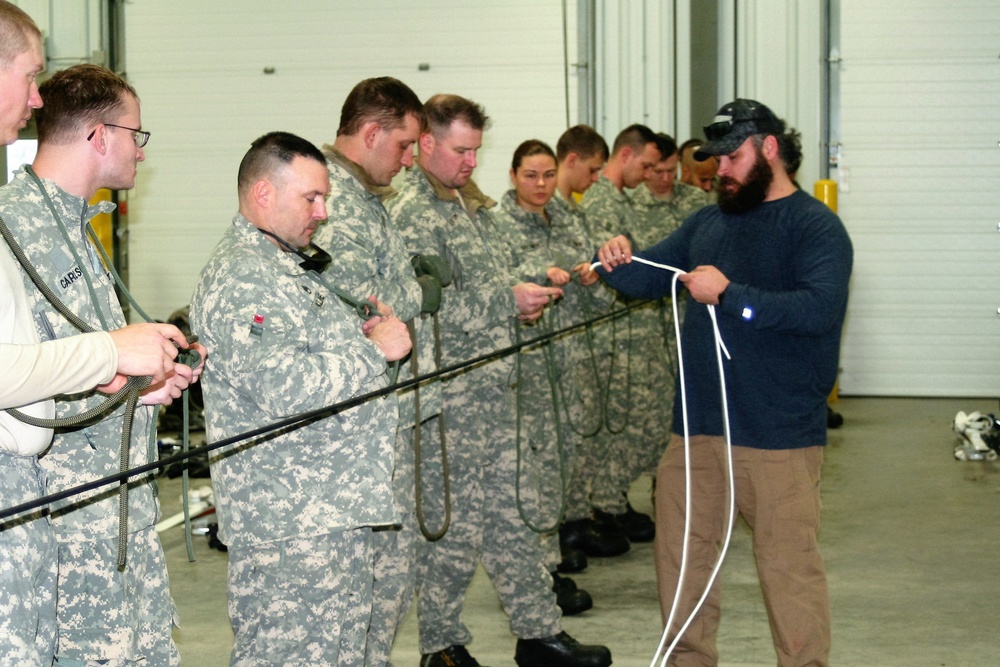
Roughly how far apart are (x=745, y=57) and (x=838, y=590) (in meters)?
5.87

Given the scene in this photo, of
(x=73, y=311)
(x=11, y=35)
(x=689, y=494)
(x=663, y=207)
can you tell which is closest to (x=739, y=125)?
(x=689, y=494)

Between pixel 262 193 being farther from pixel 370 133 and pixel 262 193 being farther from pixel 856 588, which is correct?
pixel 856 588

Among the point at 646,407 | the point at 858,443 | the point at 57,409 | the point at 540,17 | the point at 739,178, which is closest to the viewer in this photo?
the point at 57,409

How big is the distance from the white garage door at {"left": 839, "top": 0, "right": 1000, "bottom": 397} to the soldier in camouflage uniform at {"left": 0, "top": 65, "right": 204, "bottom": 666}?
8.46 m

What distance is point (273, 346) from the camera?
258 cm

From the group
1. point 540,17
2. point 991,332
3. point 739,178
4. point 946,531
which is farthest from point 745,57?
point 739,178

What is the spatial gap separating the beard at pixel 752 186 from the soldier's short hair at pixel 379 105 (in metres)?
0.98

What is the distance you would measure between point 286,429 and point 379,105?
115 cm

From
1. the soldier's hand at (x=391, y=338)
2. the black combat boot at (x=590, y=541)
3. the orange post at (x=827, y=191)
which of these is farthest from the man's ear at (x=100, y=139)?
the orange post at (x=827, y=191)

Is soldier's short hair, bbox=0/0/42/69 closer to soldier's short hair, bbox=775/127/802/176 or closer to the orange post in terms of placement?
soldier's short hair, bbox=775/127/802/176

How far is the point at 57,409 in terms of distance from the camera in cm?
234

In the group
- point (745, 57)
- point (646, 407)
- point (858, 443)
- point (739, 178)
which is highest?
point (745, 57)

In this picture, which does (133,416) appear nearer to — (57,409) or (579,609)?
(57,409)

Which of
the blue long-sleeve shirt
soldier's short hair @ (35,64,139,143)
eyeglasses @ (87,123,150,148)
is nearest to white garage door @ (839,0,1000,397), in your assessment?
the blue long-sleeve shirt
